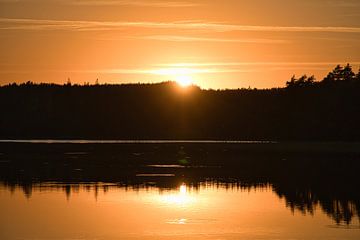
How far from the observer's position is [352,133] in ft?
Answer: 431

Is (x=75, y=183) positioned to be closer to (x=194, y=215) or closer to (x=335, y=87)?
(x=194, y=215)

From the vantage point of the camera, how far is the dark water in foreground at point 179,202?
2975 centimetres

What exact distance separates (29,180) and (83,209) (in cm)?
1377

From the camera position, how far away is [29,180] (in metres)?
48.9

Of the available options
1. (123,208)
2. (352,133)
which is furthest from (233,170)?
(352,133)

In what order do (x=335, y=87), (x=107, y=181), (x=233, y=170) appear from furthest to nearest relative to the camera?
(x=335, y=87) < (x=233, y=170) < (x=107, y=181)

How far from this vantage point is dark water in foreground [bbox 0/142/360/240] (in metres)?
29.8

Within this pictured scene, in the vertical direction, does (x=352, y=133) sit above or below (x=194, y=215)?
above

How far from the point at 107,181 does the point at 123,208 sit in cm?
1246

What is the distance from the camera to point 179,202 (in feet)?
125

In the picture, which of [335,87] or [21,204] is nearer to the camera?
[21,204]

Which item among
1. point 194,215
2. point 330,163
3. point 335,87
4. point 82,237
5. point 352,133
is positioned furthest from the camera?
point 335,87

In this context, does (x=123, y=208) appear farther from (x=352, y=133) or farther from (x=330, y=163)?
(x=352, y=133)

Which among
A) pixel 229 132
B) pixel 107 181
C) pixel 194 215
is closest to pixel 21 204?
pixel 194 215
